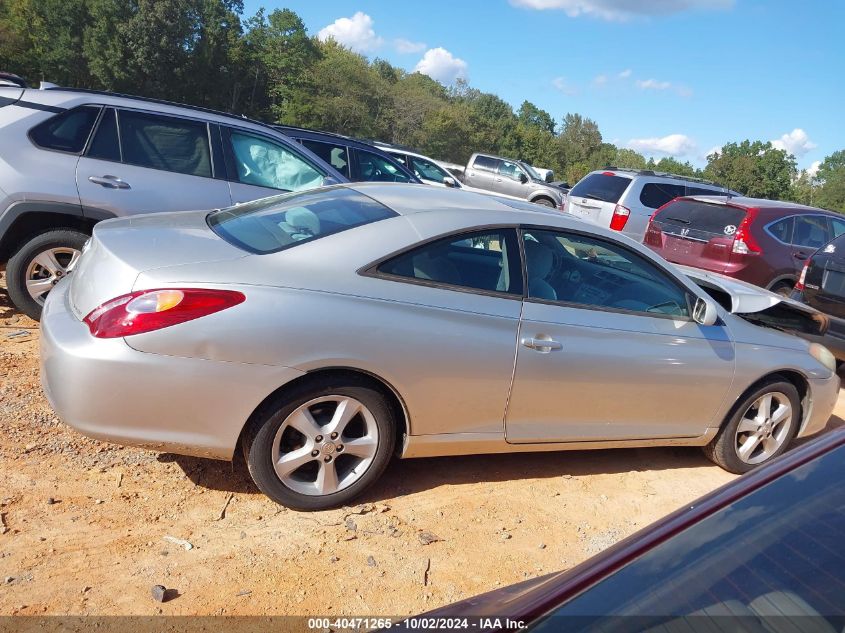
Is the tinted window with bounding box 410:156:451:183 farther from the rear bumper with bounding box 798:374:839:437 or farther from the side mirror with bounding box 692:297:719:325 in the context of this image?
the side mirror with bounding box 692:297:719:325

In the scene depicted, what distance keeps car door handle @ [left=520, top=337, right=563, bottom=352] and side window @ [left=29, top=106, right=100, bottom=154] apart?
3.79 m

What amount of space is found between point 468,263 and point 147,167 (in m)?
3.17

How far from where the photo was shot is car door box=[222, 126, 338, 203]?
19.4ft

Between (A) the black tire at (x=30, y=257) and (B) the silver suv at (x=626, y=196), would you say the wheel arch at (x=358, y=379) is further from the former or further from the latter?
(B) the silver suv at (x=626, y=196)

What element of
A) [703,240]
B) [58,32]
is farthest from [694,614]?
[58,32]

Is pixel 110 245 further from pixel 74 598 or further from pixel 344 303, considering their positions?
pixel 74 598

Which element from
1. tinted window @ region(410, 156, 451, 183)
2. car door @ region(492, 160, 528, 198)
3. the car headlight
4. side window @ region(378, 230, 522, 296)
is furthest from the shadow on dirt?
car door @ region(492, 160, 528, 198)

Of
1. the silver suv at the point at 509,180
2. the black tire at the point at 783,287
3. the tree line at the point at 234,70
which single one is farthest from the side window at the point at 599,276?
the tree line at the point at 234,70

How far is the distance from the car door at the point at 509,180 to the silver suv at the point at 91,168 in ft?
52.6

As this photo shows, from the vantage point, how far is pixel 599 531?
363 cm

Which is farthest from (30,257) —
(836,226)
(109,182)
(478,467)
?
(836,226)

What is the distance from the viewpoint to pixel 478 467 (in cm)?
412

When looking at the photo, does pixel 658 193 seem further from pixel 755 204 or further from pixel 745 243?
pixel 745 243

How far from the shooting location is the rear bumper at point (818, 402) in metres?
4.67
